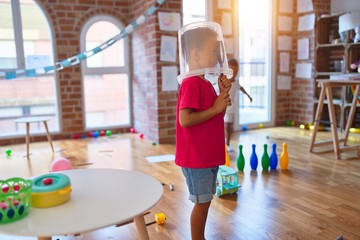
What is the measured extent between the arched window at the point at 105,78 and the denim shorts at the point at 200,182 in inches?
143

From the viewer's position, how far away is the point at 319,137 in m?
4.45

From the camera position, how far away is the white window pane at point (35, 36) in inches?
171

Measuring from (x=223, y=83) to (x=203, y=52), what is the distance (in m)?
0.16

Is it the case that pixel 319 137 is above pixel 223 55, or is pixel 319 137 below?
below

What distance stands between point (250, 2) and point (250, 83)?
47.4 inches

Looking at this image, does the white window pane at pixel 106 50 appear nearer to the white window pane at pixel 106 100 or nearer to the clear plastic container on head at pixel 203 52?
the white window pane at pixel 106 100

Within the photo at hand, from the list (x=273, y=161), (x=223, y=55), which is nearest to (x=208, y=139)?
(x=223, y=55)

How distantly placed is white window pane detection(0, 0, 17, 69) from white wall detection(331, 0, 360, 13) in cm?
447

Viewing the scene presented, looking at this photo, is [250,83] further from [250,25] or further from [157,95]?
[157,95]

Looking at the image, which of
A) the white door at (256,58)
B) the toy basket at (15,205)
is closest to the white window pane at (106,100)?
the white door at (256,58)

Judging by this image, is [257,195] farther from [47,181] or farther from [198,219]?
[47,181]

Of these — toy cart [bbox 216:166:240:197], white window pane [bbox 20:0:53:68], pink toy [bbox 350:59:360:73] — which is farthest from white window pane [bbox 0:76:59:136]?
pink toy [bbox 350:59:360:73]

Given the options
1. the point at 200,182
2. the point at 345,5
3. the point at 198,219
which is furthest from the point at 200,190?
the point at 345,5

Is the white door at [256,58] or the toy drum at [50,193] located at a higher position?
the white door at [256,58]
